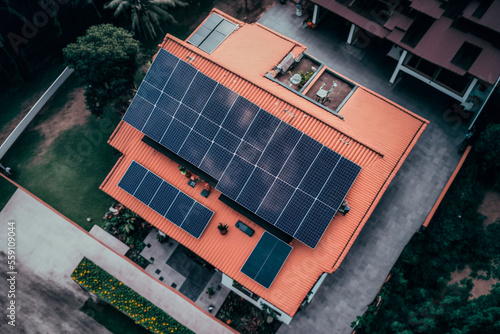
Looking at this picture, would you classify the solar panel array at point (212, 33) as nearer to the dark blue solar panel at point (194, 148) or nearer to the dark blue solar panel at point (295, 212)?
the dark blue solar panel at point (194, 148)

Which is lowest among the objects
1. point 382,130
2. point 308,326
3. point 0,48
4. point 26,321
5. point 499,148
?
point 26,321

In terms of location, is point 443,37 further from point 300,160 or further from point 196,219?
point 196,219

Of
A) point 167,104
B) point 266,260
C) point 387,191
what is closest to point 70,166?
point 167,104

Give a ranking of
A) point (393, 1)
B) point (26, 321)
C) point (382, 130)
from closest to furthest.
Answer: point (382, 130), point (26, 321), point (393, 1)

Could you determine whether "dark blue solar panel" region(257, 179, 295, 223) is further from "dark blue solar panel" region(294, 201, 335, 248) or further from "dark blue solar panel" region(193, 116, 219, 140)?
"dark blue solar panel" region(193, 116, 219, 140)

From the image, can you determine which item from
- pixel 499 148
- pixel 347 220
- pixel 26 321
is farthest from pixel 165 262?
pixel 499 148

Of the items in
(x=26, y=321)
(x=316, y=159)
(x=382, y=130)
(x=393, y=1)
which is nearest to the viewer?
(x=316, y=159)

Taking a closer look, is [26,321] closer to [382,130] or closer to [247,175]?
[247,175]
